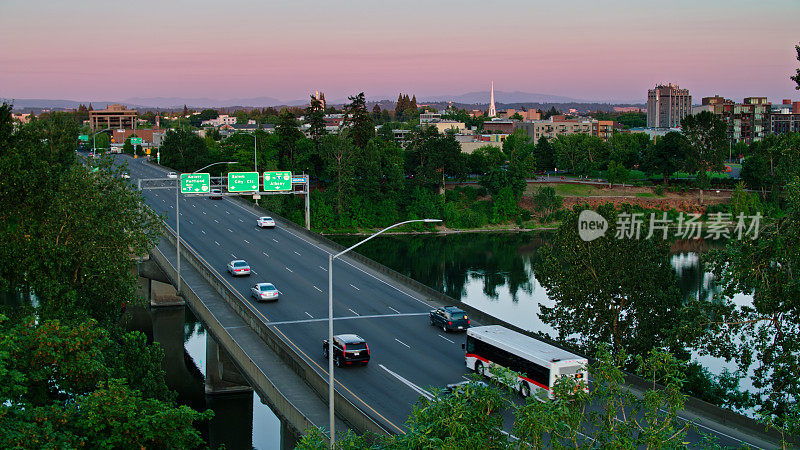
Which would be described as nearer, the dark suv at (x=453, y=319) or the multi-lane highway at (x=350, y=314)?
the multi-lane highway at (x=350, y=314)

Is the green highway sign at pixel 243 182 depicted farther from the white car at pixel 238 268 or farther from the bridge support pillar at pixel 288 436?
the bridge support pillar at pixel 288 436

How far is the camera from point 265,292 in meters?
43.5

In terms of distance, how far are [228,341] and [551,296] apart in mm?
18992

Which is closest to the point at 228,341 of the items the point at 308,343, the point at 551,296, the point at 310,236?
the point at 308,343

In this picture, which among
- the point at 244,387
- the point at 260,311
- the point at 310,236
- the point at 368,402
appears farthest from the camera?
the point at 310,236

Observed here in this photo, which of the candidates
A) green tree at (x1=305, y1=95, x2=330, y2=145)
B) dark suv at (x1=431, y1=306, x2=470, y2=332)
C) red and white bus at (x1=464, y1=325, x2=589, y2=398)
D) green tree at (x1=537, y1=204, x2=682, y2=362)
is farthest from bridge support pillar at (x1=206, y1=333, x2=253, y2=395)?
green tree at (x1=305, y1=95, x2=330, y2=145)

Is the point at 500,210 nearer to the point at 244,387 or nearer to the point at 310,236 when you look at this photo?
the point at 310,236

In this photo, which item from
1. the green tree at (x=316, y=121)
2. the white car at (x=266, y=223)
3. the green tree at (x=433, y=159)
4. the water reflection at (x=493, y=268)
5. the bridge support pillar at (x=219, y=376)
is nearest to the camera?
the bridge support pillar at (x=219, y=376)

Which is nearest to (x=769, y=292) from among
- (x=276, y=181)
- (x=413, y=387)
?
(x=413, y=387)

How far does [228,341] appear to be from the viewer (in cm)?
3462

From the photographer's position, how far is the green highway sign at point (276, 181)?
67525 millimetres

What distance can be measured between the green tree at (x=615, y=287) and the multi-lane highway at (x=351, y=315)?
26.5 ft

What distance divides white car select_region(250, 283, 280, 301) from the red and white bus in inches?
583

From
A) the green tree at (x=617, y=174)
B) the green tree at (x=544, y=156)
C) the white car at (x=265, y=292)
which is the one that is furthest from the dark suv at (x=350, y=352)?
the green tree at (x=544, y=156)
